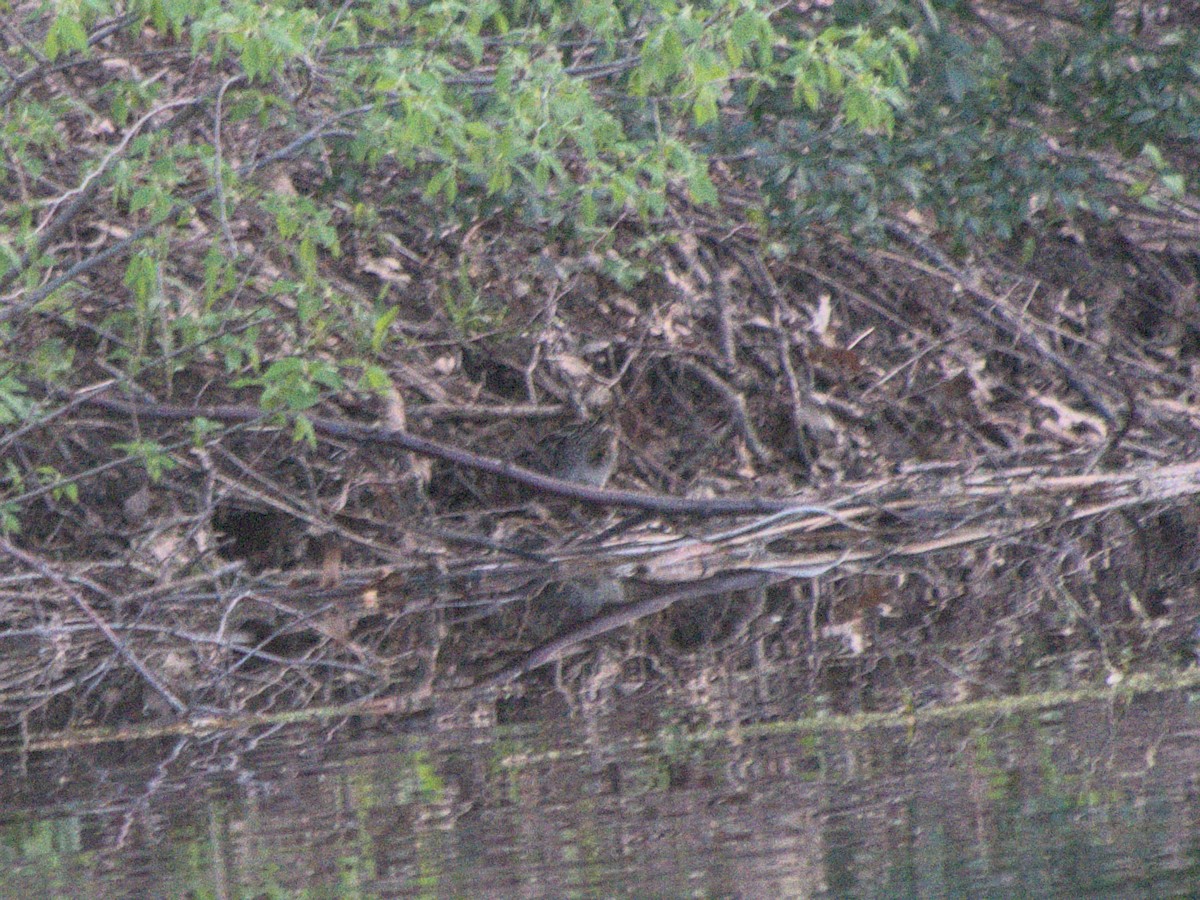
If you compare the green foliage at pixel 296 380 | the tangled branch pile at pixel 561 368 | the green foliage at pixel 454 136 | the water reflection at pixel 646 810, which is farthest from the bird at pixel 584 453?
the water reflection at pixel 646 810

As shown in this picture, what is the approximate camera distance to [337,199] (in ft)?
23.8

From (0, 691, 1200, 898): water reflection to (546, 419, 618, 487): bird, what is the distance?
11.3 ft

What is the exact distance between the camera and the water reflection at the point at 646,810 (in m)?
2.59

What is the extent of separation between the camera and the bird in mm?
7578

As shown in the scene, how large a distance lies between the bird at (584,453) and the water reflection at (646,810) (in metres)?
3.44

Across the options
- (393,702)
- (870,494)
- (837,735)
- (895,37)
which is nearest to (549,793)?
(837,735)

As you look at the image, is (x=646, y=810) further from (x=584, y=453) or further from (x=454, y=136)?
(x=584, y=453)

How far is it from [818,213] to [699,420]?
2093 millimetres

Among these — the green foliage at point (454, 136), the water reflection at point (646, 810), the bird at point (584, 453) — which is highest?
the green foliage at point (454, 136)

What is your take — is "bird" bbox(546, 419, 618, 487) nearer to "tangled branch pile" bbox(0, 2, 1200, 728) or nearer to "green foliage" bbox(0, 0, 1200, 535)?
"tangled branch pile" bbox(0, 2, 1200, 728)


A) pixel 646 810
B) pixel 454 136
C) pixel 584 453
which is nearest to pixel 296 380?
pixel 454 136

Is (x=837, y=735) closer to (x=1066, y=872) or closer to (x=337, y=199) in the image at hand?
(x=1066, y=872)

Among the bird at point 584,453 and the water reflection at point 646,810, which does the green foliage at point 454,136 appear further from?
the water reflection at point 646,810

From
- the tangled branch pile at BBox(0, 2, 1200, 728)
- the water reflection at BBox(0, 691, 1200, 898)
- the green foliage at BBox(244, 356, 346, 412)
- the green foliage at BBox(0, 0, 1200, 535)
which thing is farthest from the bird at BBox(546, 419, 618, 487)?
the water reflection at BBox(0, 691, 1200, 898)
